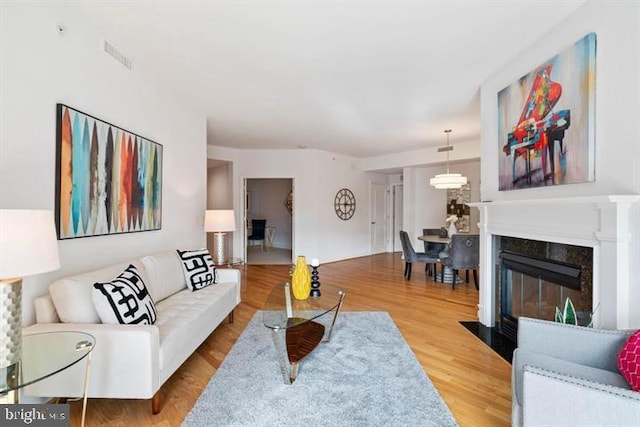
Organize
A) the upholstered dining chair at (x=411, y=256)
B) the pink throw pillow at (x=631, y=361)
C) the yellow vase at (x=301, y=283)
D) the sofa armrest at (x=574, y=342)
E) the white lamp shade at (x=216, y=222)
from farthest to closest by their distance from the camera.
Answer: the upholstered dining chair at (x=411, y=256) < the white lamp shade at (x=216, y=222) < the yellow vase at (x=301, y=283) < the sofa armrest at (x=574, y=342) < the pink throw pillow at (x=631, y=361)

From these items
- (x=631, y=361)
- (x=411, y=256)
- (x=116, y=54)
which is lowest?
(x=411, y=256)

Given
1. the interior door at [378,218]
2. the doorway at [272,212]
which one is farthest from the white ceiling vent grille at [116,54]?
the doorway at [272,212]

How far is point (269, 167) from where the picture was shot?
6965mm

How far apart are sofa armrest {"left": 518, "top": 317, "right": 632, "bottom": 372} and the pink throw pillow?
13 cm

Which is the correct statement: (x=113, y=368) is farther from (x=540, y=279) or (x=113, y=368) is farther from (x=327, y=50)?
(x=540, y=279)

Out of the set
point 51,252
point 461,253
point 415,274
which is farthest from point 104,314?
point 415,274

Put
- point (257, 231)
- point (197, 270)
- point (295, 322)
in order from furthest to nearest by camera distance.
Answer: point (257, 231) → point (197, 270) → point (295, 322)

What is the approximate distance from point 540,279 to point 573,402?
1833 mm

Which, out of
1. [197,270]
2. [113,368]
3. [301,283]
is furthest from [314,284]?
[113,368]

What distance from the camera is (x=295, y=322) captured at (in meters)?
2.29

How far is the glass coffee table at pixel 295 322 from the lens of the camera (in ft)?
7.53

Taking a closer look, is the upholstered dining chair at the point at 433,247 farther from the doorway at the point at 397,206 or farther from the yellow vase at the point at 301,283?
the yellow vase at the point at 301,283

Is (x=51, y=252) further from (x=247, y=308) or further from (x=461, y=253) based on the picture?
(x=461, y=253)

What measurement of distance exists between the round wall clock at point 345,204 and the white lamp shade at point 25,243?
246 inches
